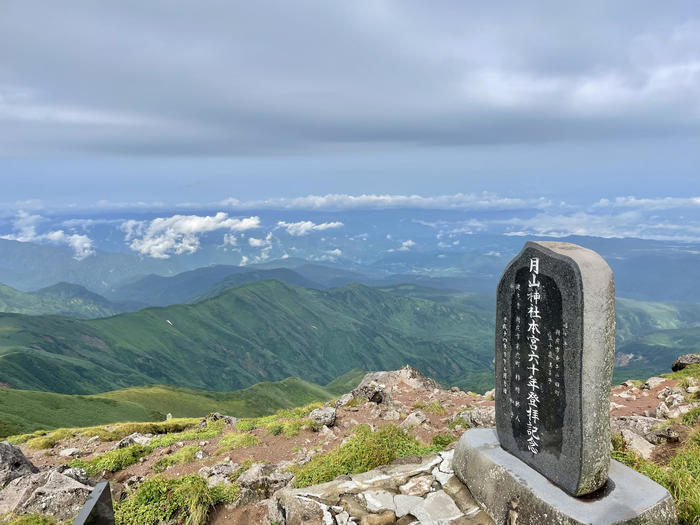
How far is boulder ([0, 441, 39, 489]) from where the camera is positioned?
15970mm

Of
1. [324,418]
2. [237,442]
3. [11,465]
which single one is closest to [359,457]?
[324,418]

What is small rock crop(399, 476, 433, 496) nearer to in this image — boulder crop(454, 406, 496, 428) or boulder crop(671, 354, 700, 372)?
boulder crop(454, 406, 496, 428)

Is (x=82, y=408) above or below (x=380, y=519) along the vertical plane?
below

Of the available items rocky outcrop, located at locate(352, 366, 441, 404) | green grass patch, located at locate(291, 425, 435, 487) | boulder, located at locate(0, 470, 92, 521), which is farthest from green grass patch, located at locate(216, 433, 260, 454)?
rocky outcrop, located at locate(352, 366, 441, 404)

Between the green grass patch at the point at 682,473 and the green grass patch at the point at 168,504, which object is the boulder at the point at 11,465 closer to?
the green grass patch at the point at 168,504

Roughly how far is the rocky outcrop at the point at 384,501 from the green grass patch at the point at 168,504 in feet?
6.81

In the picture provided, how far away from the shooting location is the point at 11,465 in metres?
16.6

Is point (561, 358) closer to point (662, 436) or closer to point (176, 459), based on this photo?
point (662, 436)

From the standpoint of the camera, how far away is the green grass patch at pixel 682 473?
29.6ft

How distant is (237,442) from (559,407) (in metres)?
16.9

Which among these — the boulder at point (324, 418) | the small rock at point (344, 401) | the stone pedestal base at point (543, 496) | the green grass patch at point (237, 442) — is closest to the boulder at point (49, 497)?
the green grass patch at point (237, 442)

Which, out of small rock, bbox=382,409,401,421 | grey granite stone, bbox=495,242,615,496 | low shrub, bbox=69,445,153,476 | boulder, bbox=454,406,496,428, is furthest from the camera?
small rock, bbox=382,409,401,421

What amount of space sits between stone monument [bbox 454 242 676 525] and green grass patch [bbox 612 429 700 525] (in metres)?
0.82

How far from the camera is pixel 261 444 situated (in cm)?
2089
